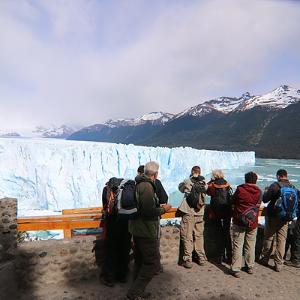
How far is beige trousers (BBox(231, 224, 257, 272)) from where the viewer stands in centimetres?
439

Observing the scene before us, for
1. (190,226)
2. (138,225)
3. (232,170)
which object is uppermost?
(138,225)

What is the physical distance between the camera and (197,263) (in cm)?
475

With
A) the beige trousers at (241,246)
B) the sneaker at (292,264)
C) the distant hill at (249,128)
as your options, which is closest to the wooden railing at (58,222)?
the beige trousers at (241,246)

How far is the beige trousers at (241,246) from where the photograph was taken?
4387 millimetres

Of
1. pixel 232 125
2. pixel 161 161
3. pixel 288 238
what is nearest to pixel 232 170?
pixel 161 161

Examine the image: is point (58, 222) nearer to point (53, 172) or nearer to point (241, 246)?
point (241, 246)

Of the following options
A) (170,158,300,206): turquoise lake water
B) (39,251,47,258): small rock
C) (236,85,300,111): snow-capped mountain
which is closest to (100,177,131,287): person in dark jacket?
(39,251,47,258): small rock

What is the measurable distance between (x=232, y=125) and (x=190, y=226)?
13548 cm

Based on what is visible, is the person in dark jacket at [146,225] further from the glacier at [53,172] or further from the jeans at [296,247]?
the glacier at [53,172]

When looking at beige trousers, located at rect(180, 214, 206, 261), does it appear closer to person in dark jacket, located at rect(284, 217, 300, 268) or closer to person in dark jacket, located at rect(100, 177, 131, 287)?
person in dark jacket, located at rect(100, 177, 131, 287)

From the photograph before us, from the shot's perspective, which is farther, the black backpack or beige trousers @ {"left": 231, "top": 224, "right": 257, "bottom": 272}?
the black backpack

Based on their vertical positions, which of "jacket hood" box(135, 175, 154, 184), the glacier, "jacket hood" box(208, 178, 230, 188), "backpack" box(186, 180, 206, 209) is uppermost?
"jacket hood" box(135, 175, 154, 184)

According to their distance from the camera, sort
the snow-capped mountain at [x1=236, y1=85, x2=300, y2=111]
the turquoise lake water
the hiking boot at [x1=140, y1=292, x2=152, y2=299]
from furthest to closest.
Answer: the snow-capped mountain at [x1=236, y1=85, x2=300, y2=111] < the turquoise lake water < the hiking boot at [x1=140, y1=292, x2=152, y2=299]

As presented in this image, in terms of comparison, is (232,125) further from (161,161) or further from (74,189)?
(74,189)
